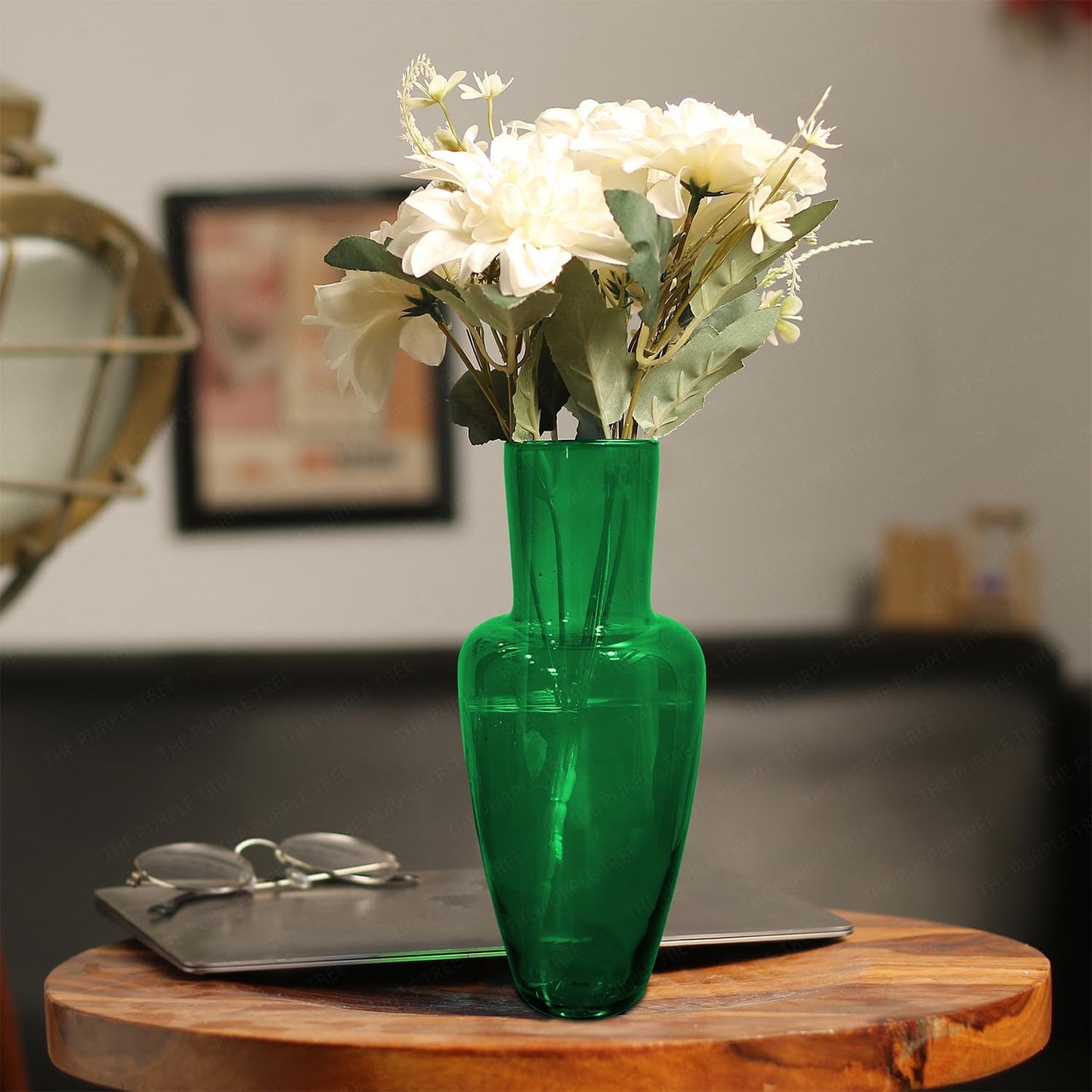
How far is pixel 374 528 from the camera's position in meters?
2.73

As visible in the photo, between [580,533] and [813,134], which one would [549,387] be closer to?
[580,533]

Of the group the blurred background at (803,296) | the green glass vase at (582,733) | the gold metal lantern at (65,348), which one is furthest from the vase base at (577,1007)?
the blurred background at (803,296)

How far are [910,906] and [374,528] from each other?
4.43 ft

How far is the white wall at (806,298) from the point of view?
2.67 metres

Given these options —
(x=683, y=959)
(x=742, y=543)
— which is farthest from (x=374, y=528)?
(x=683, y=959)

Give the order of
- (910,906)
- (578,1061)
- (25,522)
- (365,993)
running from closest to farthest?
(578,1061)
(365,993)
(25,522)
(910,906)

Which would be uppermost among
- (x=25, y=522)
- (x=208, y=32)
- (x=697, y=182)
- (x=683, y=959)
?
(x=208, y=32)

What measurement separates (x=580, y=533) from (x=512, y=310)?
0.12 meters

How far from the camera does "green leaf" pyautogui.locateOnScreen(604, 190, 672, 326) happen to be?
0.68 m

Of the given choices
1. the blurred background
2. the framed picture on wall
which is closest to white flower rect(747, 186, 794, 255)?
the blurred background

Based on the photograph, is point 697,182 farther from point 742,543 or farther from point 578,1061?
point 742,543

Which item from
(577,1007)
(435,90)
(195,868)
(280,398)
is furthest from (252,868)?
(280,398)

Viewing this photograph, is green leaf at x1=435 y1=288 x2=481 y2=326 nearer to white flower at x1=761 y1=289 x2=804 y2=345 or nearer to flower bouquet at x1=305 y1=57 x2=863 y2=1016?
flower bouquet at x1=305 y1=57 x2=863 y2=1016

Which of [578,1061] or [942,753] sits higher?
[578,1061]
